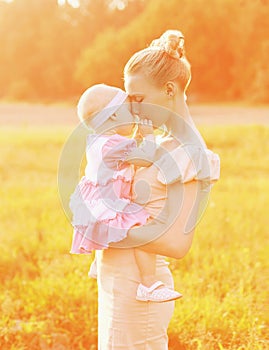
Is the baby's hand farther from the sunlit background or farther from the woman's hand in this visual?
the sunlit background

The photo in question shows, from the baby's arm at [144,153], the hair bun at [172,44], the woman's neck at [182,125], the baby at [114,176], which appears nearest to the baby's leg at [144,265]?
the baby at [114,176]

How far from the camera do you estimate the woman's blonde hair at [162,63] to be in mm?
2307

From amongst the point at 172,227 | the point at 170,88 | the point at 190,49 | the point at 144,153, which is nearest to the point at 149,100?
the point at 170,88

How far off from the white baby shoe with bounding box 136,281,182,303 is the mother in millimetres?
47

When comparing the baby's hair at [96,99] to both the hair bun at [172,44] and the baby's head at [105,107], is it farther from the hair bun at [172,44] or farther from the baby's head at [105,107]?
the hair bun at [172,44]

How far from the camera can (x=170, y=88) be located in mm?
2330

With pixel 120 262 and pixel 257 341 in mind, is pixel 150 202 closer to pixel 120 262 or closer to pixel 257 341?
pixel 120 262

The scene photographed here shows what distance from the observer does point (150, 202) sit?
7.75 feet

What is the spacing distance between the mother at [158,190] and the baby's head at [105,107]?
49mm

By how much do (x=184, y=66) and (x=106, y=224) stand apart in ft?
1.99

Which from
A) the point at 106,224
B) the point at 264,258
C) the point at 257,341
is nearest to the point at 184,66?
the point at 106,224

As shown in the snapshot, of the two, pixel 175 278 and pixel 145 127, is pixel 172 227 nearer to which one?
pixel 145 127

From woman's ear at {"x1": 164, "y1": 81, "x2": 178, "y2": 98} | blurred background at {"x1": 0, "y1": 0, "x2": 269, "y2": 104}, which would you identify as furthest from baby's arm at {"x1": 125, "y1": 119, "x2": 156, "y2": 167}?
blurred background at {"x1": 0, "y1": 0, "x2": 269, "y2": 104}

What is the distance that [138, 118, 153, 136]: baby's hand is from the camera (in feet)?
7.62
